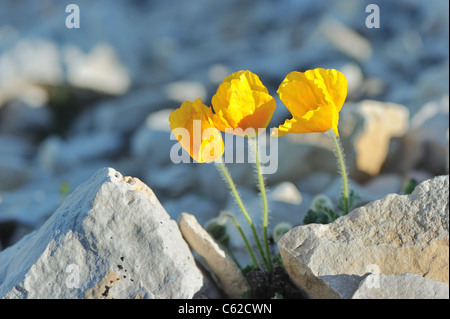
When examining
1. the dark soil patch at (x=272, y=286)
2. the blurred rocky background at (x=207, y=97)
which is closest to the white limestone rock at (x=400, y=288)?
the dark soil patch at (x=272, y=286)

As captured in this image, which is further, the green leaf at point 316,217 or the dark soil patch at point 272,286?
the green leaf at point 316,217

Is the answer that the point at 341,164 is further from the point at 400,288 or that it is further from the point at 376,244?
the point at 400,288

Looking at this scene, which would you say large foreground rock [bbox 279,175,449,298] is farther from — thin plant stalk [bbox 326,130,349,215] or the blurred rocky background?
the blurred rocky background

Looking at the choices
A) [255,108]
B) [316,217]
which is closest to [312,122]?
[255,108]

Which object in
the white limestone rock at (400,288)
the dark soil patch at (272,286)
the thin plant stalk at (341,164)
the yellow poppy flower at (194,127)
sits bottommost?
the dark soil patch at (272,286)

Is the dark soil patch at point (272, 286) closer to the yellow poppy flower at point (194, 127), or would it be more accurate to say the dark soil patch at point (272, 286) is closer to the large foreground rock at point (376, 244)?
the large foreground rock at point (376, 244)

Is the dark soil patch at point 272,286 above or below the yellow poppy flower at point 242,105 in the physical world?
below

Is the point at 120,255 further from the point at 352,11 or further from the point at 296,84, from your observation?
the point at 352,11
